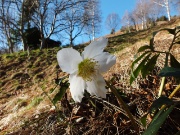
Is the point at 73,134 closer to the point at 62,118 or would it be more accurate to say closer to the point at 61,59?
the point at 62,118

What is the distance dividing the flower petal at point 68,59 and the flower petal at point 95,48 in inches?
0.8

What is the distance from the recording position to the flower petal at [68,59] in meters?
0.51

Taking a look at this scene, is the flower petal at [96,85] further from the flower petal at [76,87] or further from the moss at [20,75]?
the moss at [20,75]

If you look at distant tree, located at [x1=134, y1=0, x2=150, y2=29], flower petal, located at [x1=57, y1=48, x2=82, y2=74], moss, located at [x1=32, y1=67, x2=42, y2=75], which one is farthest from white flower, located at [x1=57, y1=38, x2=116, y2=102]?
distant tree, located at [x1=134, y1=0, x2=150, y2=29]

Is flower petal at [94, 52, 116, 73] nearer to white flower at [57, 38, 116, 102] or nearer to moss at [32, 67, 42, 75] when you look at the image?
white flower at [57, 38, 116, 102]

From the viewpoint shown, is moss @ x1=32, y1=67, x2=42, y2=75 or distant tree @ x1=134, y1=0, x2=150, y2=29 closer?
moss @ x1=32, y1=67, x2=42, y2=75

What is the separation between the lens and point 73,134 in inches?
31.3

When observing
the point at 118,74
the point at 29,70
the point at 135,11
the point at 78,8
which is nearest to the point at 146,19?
the point at 135,11

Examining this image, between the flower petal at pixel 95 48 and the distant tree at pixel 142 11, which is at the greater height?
the distant tree at pixel 142 11

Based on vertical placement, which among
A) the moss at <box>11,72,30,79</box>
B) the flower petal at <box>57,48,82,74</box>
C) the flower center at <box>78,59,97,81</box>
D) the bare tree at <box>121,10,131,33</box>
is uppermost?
the bare tree at <box>121,10,131,33</box>

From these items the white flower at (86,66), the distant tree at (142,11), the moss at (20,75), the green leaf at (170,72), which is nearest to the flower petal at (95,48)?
the white flower at (86,66)

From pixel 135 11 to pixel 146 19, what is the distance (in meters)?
2.03

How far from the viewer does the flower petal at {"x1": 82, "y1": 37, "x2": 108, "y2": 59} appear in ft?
1.71

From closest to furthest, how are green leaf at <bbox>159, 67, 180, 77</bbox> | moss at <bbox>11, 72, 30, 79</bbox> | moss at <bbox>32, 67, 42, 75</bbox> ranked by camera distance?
green leaf at <bbox>159, 67, 180, 77</bbox> < moss at <bbox>11, 72, 30, 79</bbox> < moss at <bbox>32, 67, 42, 75</bbox>
